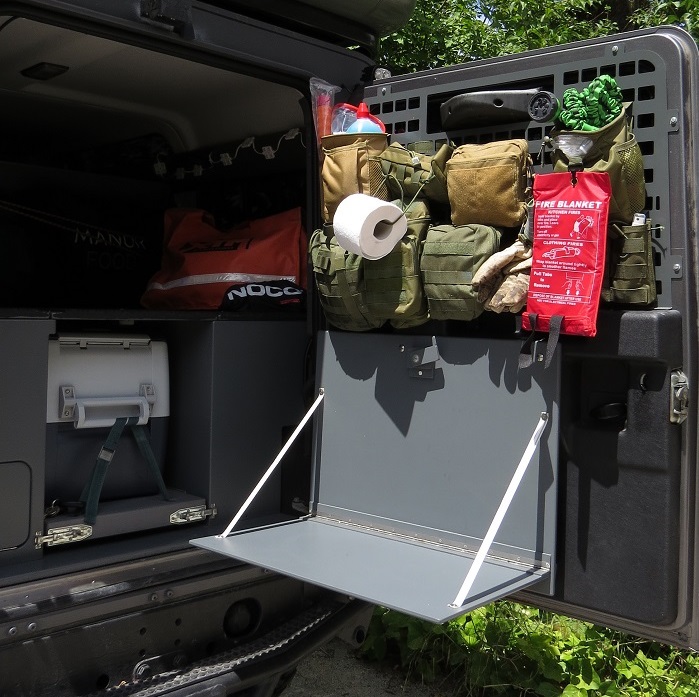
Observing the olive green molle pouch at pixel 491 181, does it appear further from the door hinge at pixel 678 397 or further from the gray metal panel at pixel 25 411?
the gray metal panel at pixel 25 411

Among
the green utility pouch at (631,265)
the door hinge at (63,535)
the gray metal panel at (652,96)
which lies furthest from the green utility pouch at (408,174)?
the door hinge at (63,535)

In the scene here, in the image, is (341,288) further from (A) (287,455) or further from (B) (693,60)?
(B) (693,60)

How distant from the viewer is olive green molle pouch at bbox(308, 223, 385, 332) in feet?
7.89

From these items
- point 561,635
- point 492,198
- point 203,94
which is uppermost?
point 203,94

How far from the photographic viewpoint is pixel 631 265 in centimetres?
194

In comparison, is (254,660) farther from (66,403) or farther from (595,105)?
(595,105)

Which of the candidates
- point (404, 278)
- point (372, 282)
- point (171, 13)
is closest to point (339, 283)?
point (372, 282)

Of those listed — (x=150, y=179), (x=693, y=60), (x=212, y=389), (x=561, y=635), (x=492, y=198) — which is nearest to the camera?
(x=693, y=60)

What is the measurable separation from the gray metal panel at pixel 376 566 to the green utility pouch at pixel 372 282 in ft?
1.93

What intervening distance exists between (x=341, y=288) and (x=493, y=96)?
65 centimetres

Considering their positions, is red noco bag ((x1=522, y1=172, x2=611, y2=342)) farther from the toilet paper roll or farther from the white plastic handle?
the white plastic handle

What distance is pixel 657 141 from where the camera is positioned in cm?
196

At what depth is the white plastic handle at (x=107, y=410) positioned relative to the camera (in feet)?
8.16

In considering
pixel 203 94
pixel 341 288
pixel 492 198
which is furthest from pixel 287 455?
pixel 203 94
